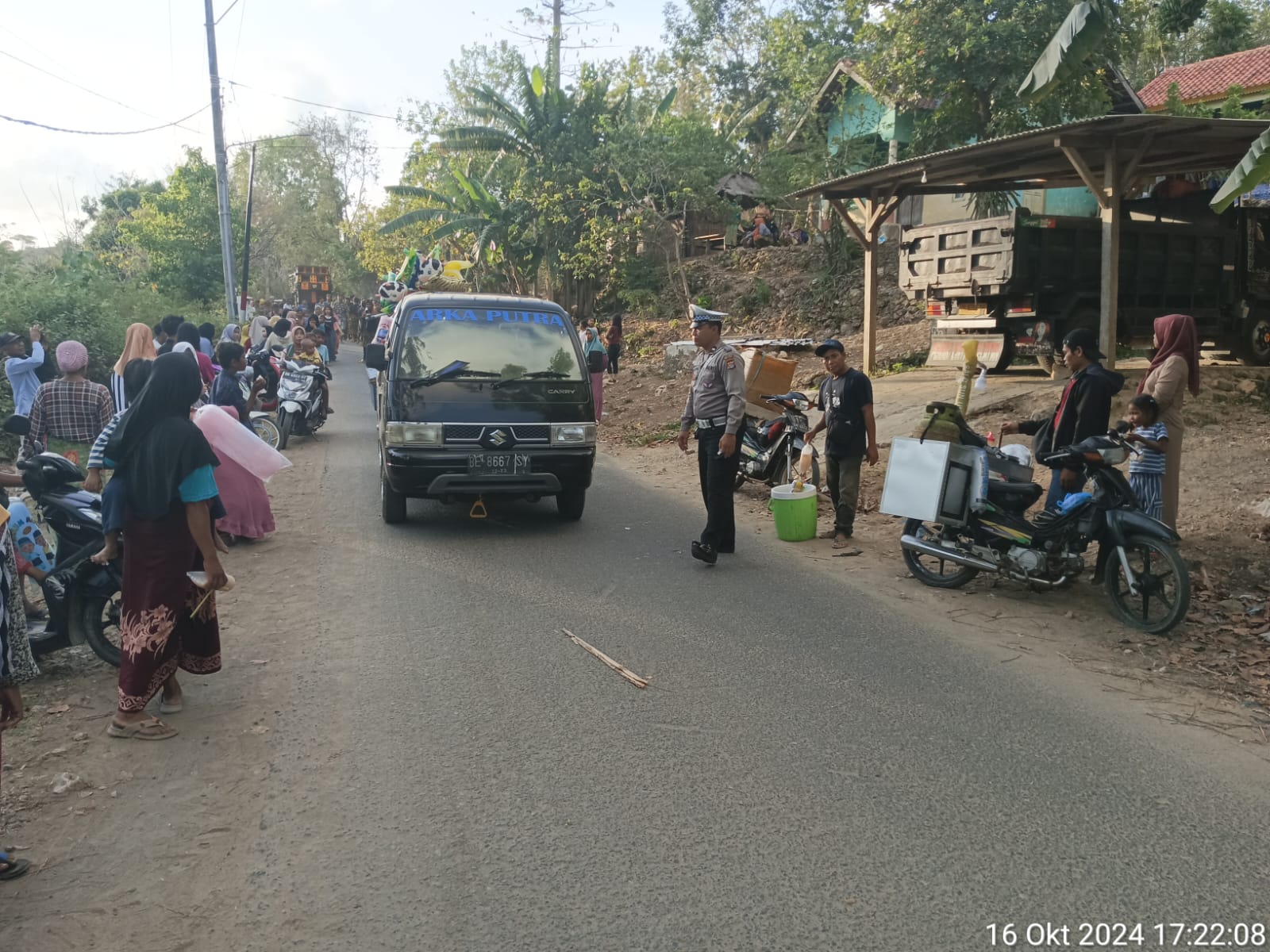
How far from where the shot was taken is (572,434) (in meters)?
8.60

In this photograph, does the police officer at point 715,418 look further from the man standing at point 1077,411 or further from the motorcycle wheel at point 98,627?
the motorcycle wheel at point 98,627

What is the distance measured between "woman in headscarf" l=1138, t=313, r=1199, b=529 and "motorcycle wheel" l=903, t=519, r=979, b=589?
1.65m

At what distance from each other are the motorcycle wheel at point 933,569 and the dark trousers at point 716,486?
1.35 metres

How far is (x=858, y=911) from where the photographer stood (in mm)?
3064

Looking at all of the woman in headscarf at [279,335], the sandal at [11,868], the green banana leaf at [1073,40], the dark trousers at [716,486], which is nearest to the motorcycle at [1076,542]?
the dark trousers at [716,486]

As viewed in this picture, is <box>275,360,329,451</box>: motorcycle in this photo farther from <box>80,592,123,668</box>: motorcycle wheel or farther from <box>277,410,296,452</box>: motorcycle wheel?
<box>80,592,123,668</box>: motorcycle wheel

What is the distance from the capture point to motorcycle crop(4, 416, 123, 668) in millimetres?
5301

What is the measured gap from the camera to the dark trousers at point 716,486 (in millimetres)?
7602

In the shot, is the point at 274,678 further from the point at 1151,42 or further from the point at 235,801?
the point at 1151,42

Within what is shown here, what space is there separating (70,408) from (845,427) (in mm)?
6128

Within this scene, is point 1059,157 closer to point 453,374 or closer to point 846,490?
point 846,490

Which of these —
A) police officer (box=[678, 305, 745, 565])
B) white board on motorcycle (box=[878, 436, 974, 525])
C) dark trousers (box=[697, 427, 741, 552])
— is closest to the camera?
white board on motorcycle (box=[878, 436, 974, 525])

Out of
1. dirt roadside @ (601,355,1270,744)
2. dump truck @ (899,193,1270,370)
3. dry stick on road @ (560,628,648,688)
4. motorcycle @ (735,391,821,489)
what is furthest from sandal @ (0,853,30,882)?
dump truck @ (899,193,1270,370)

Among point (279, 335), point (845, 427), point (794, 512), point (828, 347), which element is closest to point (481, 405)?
point (794, 512)
